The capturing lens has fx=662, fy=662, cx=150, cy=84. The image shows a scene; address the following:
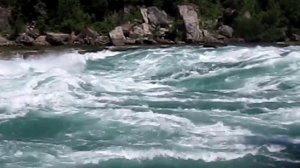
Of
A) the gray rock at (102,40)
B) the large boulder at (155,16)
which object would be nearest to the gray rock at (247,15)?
the large boulder at (155,16)

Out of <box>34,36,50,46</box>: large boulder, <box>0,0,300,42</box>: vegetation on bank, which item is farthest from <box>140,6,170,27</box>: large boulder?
<box>34,36,50,46</box>: large boulder

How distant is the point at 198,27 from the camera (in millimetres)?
42438

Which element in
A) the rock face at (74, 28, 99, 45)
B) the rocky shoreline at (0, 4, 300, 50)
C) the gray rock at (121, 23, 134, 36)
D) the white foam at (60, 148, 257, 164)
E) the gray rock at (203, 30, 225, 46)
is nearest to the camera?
the white foam at (60, 148, 257, 164)

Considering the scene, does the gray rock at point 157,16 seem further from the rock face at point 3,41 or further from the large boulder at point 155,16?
the rock face at point 3,41

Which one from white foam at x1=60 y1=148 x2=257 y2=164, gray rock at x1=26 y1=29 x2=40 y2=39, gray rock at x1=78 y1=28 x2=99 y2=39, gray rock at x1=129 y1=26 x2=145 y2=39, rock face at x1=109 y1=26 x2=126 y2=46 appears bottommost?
gray rock at x1=26 y1=29 x2=40 y2=39

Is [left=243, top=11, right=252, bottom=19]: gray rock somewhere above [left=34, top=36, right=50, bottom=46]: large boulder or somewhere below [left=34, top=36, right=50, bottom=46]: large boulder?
above

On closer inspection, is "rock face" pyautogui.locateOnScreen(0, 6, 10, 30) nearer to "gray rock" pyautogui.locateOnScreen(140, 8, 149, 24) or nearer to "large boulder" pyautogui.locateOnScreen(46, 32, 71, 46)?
"large boulder" pyautogui.locateOnScreen(46, 32, 71, 46)

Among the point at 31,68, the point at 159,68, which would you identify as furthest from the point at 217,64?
the point at 31,68

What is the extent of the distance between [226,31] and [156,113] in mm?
25471

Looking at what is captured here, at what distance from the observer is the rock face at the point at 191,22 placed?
40281 mm

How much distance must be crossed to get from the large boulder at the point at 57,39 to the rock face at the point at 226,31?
990 cm

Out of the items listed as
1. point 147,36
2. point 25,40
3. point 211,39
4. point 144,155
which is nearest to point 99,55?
point 25,40

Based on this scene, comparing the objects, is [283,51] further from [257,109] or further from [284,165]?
[284,165]

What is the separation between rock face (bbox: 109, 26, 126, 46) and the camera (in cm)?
3909
